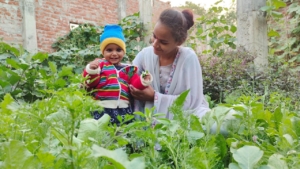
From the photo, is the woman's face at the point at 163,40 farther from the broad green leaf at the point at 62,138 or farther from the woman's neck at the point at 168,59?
the broad green leaf at the point at 62,138

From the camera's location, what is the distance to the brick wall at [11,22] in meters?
5.79

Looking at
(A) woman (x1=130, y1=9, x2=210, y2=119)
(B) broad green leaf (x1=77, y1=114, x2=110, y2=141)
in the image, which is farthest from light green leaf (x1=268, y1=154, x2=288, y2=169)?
(A) woman (x1=130, y1=9, x2=210, y2=119)

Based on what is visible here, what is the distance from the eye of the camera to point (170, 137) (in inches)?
18.5

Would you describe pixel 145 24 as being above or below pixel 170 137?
above

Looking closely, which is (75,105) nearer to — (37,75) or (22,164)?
(22,164)

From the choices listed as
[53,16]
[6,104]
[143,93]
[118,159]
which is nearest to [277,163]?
[118,159]

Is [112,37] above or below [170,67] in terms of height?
above

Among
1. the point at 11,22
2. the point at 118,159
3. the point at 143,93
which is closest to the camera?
the point at 118,159

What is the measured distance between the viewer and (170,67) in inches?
76.0

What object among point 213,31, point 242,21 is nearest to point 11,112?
point 242,21

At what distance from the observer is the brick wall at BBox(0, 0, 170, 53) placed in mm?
5867

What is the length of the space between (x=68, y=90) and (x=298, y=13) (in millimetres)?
4285

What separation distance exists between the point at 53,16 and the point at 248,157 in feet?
23.0

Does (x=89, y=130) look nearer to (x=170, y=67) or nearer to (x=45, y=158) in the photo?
(x=45, y=158)
